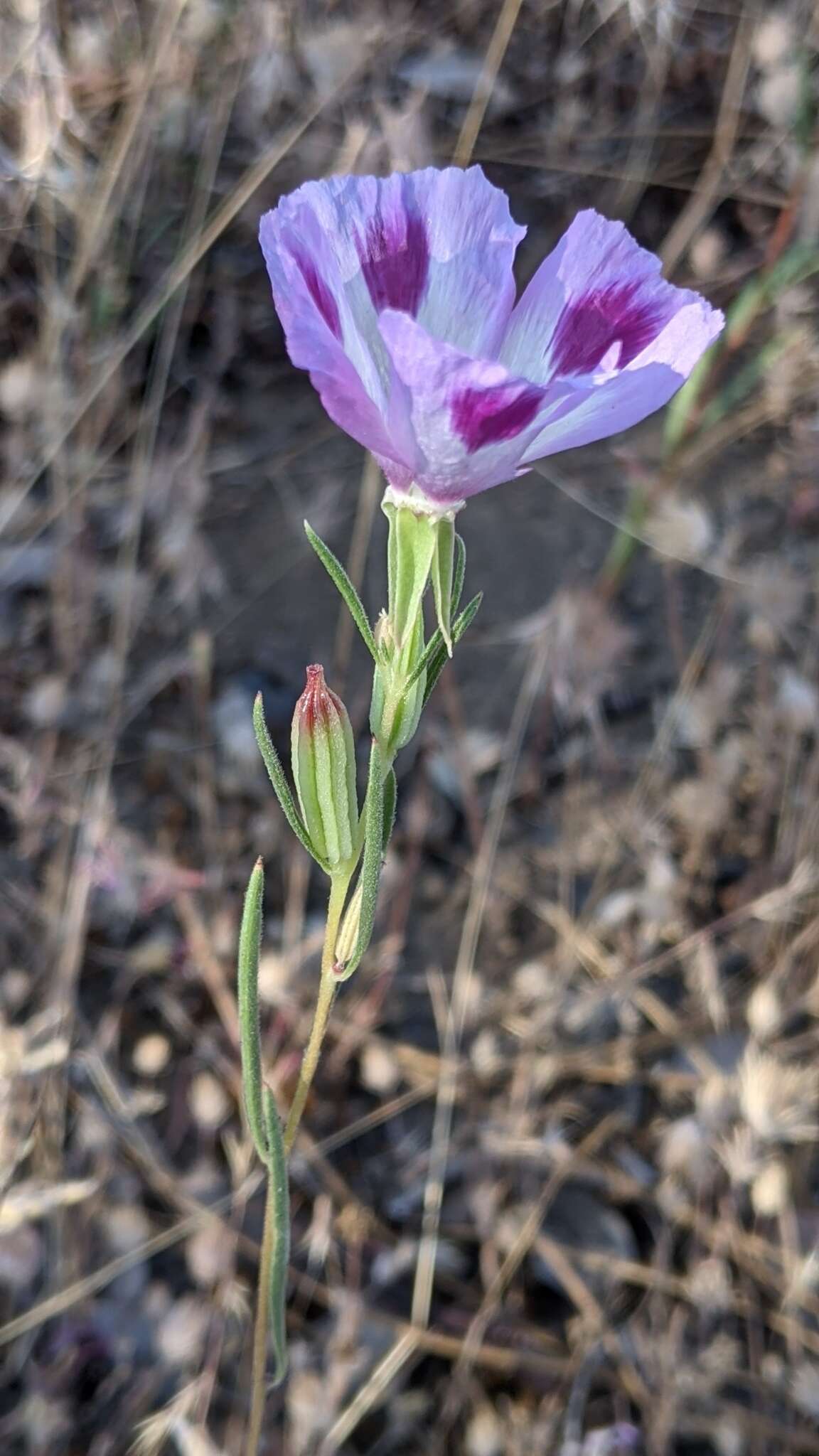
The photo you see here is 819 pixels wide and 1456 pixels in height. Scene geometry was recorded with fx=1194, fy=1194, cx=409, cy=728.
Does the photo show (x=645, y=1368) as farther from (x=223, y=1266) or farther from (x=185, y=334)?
(x=185, y=334)

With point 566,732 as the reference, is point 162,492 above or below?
above

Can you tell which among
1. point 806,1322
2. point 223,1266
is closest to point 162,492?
point 223,1266

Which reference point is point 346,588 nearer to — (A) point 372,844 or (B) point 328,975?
(A) point 372,844

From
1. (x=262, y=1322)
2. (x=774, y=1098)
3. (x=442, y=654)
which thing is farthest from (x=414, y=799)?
(x=442, y=654)

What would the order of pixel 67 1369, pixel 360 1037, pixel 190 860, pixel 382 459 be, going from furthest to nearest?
pixel 190 860, pixel 360 1037, pixel 67 1369, pixel 382 459

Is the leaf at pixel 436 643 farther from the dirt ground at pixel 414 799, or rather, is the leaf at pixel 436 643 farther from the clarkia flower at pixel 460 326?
the dirt ground at pixel 414 799

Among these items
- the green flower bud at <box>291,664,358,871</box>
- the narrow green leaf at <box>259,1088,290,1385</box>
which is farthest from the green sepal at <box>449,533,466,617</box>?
the narrow green leaf at <box>259,1088,290,1385</box>
